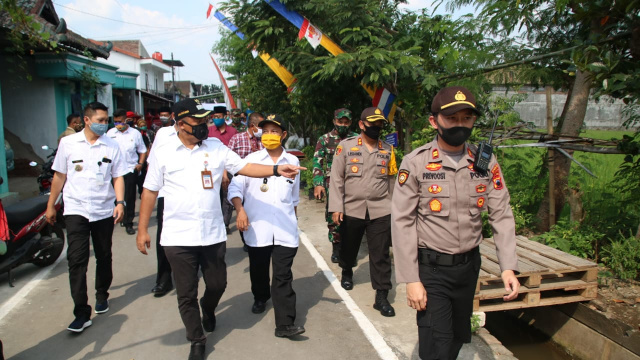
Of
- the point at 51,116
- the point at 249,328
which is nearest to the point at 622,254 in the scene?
the point at 249,328

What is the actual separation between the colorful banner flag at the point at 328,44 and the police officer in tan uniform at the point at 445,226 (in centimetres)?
495

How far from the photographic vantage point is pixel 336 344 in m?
4.04

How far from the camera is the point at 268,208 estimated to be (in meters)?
4.25

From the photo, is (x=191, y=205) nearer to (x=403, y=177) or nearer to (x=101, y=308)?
(x=403, y=177)

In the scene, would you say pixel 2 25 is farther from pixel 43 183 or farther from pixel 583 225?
pixel 583 225

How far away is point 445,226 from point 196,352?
2204 millimetres

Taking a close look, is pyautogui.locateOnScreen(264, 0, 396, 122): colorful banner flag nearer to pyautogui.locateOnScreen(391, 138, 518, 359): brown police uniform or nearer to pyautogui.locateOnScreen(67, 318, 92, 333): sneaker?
pyautogui.locateOnScreen(391, 138, 518, 359): brown police uniform

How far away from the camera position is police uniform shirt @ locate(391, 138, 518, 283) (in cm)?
278

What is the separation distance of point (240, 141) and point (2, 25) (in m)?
5.32

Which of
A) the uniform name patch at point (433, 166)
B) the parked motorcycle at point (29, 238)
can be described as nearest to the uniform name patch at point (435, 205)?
the uniform name patch at point (433, 166)

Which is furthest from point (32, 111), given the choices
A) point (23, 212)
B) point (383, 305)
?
point (383, 305)

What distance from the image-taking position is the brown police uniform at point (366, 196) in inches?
187

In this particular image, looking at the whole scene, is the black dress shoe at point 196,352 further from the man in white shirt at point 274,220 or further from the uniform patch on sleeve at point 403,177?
the uniform patch on sleeve at point 403,177

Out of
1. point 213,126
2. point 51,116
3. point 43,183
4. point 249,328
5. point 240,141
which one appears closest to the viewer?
point 249,328
